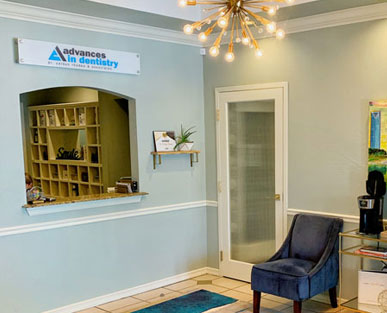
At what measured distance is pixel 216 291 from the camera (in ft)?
14.9

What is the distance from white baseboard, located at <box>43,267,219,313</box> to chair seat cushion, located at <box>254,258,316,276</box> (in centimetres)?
129

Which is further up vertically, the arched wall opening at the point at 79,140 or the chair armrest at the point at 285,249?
the arched wall opening at the point at 79,140

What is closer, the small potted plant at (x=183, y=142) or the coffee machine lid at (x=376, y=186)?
the coffee machine lid at (x=376, y=186)

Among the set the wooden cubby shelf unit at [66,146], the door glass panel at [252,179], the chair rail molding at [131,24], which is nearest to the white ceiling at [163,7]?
the chair rail molding at [131,24]

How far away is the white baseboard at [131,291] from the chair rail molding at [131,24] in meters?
2.51

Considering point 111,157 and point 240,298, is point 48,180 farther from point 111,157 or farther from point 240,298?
point 240,298

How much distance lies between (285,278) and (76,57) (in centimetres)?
262

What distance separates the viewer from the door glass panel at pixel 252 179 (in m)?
4.61

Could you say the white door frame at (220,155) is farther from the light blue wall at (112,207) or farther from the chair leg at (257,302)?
the chair leg at (257,302)

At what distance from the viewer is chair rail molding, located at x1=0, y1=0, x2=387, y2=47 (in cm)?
365

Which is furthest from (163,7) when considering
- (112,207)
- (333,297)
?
(333,297)

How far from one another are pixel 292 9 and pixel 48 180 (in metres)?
4.64

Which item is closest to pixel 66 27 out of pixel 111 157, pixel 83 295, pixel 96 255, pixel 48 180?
pixel 111 157

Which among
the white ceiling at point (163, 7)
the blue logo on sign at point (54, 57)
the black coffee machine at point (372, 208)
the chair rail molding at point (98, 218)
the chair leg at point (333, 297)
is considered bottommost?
the chair leg at point (333, 297)
